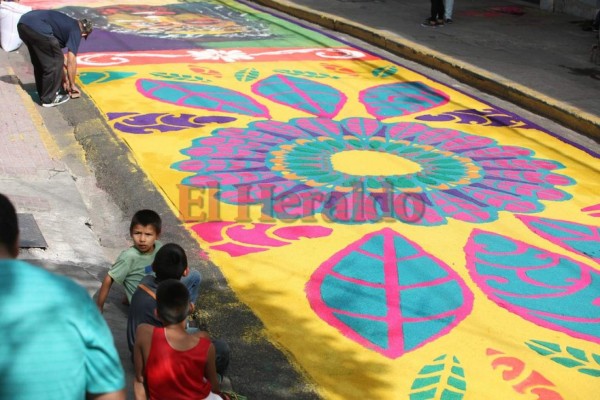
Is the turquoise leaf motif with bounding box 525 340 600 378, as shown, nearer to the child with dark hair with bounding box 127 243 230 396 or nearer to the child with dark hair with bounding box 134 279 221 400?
the child with dark hair with bounding box 127 243 230 396

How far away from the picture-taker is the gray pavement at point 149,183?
6098mm

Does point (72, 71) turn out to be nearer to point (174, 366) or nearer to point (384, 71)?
point (384, 71)

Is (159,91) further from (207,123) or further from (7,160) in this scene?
(7,160)

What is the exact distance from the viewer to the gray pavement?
6098 millimetres

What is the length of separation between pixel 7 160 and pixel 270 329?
3.88 meters

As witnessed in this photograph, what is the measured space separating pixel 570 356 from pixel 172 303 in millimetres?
2797

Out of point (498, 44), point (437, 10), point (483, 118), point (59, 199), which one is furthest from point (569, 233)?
point (437, 10)

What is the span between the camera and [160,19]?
16.6 meters

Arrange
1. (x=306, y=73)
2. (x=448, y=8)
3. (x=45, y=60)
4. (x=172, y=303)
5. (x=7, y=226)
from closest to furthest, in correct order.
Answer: (x=7, y=226) < (x=172, y=303) < (x=45, y=60) < (x=306, y=73) < (x=448, y=8)

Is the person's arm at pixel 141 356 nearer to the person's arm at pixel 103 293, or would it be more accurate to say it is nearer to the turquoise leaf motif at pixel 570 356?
the person's arm at pixel 103 293

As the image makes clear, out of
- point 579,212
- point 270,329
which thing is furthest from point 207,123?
point 270,329

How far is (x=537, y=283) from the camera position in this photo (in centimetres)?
691

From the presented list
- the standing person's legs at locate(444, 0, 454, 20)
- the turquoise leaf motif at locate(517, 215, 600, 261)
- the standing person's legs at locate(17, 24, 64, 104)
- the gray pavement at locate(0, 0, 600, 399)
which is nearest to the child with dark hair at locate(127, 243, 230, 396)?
the gray pavement at locate(0, 0, 600, 399)

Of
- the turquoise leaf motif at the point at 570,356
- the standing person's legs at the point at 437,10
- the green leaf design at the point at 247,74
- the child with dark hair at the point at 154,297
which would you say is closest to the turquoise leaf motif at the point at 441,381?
the turquoise leaf motif at the point at 570,356
